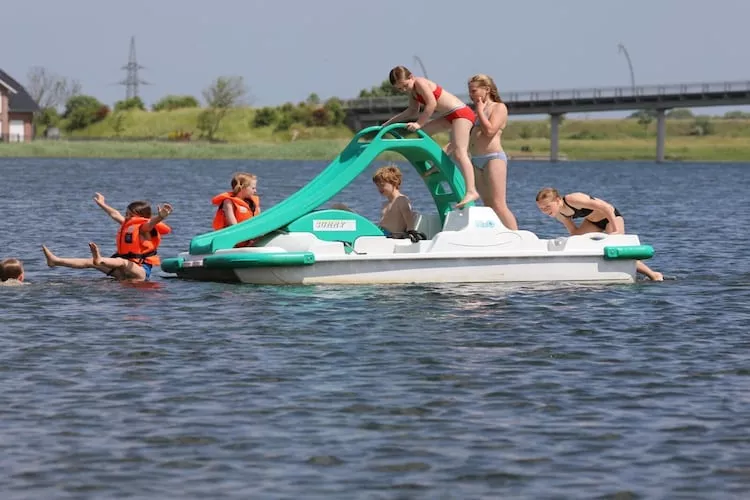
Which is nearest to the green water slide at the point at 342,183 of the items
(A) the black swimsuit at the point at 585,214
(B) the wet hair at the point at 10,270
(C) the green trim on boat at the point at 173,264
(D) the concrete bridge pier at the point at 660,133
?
(C) the green trim on boat at the point at 173,264

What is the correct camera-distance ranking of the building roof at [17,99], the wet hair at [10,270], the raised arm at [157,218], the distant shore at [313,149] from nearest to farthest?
the raised arm at [157,218] → the wet hair at [10,270] → the distant shore at [313,149] → the building roof at [17,99]

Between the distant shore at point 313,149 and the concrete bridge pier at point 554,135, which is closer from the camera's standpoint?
the distant shore at point 313,149

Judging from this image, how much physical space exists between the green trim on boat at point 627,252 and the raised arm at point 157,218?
185 inches

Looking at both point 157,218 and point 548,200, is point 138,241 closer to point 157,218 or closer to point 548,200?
point 157,218

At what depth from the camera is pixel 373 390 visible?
10.8 metres

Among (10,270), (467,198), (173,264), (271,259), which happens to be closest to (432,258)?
(467,198)

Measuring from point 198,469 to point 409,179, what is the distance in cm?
6963

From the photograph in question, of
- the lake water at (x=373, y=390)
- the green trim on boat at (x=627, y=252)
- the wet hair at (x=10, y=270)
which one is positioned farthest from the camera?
the green trim on boat at (x=627, y=252)

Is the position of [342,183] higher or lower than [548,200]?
higher

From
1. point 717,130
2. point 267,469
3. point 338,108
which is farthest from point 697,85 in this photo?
point 267,469

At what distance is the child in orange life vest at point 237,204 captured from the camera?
56.1ft

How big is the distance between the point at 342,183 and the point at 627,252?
10.4ft

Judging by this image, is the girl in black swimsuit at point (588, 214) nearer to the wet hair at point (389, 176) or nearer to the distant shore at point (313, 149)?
the wet hair at point (389, 176)

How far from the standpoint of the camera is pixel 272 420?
9781 mm
